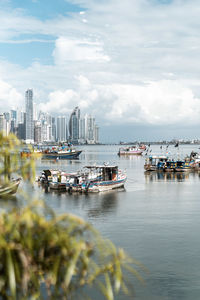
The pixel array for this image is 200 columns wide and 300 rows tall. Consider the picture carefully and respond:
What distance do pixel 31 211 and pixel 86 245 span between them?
96 centimetres

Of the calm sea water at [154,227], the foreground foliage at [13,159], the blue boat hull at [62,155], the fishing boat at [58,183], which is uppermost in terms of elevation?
the foreground foliage at [13,159]

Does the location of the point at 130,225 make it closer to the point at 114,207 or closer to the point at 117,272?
the point at 114,207

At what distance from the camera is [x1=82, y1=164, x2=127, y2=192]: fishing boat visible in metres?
50.2

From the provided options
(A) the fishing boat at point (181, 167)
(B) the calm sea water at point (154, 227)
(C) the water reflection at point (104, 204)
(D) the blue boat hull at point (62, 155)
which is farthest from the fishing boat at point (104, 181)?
(D) the blue boat hull at point (62, 155)

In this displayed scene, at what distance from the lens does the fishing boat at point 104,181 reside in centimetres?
5016

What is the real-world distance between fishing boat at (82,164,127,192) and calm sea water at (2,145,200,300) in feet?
4.60

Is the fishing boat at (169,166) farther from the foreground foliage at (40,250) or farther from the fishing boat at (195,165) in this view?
the foreground foliage at (40,250)

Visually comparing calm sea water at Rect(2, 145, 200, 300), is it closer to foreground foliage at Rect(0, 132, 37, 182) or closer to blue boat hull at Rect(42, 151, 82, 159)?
foreground foliage at Rect(0, 132, 37, 182)

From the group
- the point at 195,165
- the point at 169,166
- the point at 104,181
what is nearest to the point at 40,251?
the point at 104,181

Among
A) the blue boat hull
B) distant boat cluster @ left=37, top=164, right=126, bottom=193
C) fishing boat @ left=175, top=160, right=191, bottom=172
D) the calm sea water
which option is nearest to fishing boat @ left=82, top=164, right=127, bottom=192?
distant boat cluster @ left=37, top=164, right=126, bottom=193

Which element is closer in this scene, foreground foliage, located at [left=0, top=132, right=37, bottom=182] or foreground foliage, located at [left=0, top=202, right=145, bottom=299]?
foreground foliage, located at [left=0, top=202, right=145, bottom=299]

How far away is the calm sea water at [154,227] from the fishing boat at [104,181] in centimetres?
140

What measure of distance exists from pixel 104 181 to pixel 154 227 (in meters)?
23.2

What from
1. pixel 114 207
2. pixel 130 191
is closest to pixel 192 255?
pixel 114 207
